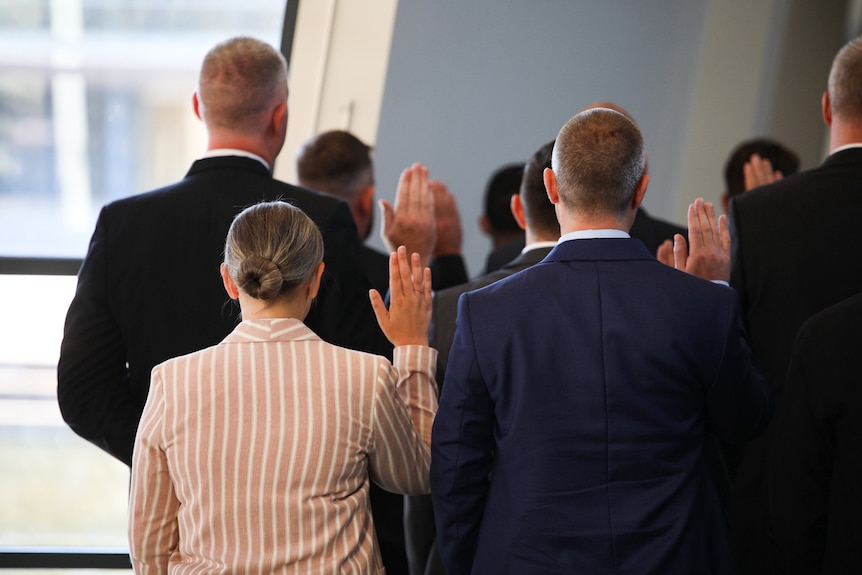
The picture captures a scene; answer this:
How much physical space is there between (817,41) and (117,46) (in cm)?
287

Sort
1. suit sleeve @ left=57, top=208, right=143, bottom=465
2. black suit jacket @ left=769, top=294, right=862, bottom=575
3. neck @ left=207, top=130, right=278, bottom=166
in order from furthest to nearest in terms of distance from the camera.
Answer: neck @ left=207, top=130, right=278, bottom=166
suit sleeve @ left=57, top=208, right=143, bottom=465
black suit jacket @ left=769, top=294, right=862, bottom=575

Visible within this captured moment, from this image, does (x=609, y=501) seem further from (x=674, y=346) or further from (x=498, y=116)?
(x=498, y=116)

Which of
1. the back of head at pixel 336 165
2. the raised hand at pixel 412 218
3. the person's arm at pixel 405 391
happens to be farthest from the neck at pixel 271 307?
the back of head at pixel 336 165

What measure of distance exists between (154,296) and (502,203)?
1.73 meters

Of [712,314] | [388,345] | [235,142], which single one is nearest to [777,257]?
[712,314]

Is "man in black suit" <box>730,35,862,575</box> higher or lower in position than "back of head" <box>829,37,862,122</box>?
lower

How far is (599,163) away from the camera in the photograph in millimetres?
1883

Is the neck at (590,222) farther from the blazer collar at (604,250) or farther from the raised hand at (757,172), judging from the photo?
the raised hand at (757,172)

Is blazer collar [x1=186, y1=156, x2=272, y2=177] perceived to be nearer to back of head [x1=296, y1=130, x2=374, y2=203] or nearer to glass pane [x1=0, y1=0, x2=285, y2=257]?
back of head [x1=296, y1=130, x2=374, y2=203]

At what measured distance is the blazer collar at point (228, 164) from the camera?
236 centimetres

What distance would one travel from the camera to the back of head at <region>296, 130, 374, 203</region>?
10.4 feet

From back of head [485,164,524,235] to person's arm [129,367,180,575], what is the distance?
80.9 inches

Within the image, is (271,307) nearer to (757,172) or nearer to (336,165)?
(336,165)

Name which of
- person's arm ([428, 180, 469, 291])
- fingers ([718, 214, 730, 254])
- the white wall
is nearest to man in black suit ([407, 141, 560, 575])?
fingers ([718, 214, 730, 254])
